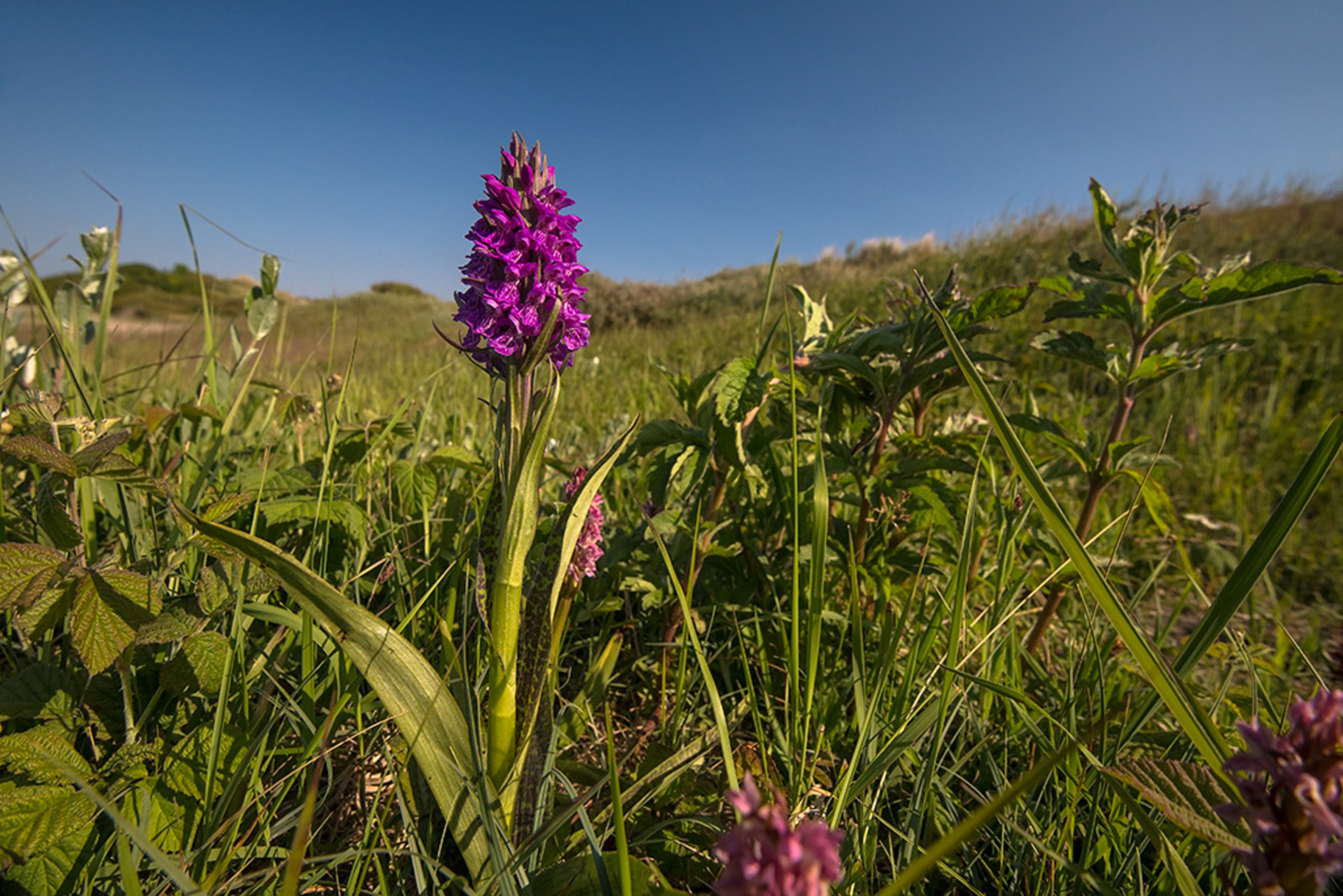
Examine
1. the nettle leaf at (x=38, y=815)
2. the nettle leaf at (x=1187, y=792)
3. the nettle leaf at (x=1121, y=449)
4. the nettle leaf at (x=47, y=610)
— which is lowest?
the nettle leaf at (x=38, y=815)

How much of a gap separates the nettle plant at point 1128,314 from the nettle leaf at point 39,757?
1873 mm

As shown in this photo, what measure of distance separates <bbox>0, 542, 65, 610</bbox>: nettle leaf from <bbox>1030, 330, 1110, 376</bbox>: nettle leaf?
1956mm

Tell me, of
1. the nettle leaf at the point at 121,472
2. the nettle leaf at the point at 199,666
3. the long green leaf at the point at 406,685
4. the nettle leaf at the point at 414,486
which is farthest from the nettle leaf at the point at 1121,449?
the nettle leaf at the point at 121,472

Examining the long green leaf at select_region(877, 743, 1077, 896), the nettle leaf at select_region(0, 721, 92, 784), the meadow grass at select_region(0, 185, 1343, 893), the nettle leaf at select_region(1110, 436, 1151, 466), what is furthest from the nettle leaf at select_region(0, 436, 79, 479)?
the nettle leaf at select_region(1110, 436, 1151, 466)

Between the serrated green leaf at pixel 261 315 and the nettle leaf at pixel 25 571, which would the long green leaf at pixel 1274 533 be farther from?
the serrated green leaf at pixel 261 315

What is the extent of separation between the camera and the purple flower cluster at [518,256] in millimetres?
1133

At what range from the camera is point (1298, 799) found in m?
0.53

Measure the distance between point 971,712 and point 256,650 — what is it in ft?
4.85

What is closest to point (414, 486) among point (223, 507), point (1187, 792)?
point (223, 507)

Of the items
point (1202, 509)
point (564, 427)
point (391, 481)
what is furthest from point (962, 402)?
point (391, 481)

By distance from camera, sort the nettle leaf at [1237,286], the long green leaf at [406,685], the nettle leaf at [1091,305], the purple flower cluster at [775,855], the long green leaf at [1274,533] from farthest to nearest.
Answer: the nettle leaf at [1091,305] → the nettle leaf at [1237,286] → the long green leaf at [406,685] → the long green leaf at [1274,533] → the purple flower cluster at [775,855]

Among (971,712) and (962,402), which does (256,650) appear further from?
(962,402)

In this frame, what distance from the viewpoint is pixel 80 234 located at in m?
1.94

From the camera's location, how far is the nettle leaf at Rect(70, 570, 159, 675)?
3.15 feet
